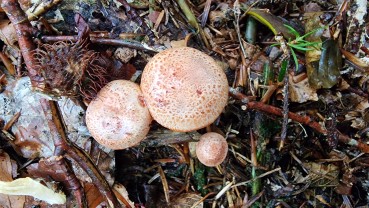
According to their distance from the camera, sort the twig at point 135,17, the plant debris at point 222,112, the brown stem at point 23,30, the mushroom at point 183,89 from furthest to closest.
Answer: the twig at point 135,17 → the plant debris at point 222,112 → the brown stem at point 23,30 → the mushroom at point 183,89

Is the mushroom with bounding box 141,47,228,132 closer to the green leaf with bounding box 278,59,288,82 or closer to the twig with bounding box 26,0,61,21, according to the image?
the green leaf with bounding box 278,59,288,82

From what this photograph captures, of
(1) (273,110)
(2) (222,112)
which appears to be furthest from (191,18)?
(1) (273,110)

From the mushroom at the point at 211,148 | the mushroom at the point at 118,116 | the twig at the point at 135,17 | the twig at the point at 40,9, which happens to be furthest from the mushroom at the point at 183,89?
the twig at the point at 40,9

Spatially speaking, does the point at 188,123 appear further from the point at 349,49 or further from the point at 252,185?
the point at 349,49

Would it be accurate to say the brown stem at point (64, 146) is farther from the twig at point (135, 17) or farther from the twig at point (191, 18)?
the twig at point (191, 18)

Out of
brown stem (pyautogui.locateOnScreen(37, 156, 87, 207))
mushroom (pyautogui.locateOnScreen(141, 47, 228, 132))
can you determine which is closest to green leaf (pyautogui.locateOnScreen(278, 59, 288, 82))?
mushroom (pyautogui.locateOnScreen(141, 47, 228, 132))

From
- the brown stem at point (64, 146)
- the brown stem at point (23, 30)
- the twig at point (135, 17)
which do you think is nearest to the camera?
the brown stem at point (23, 30)
